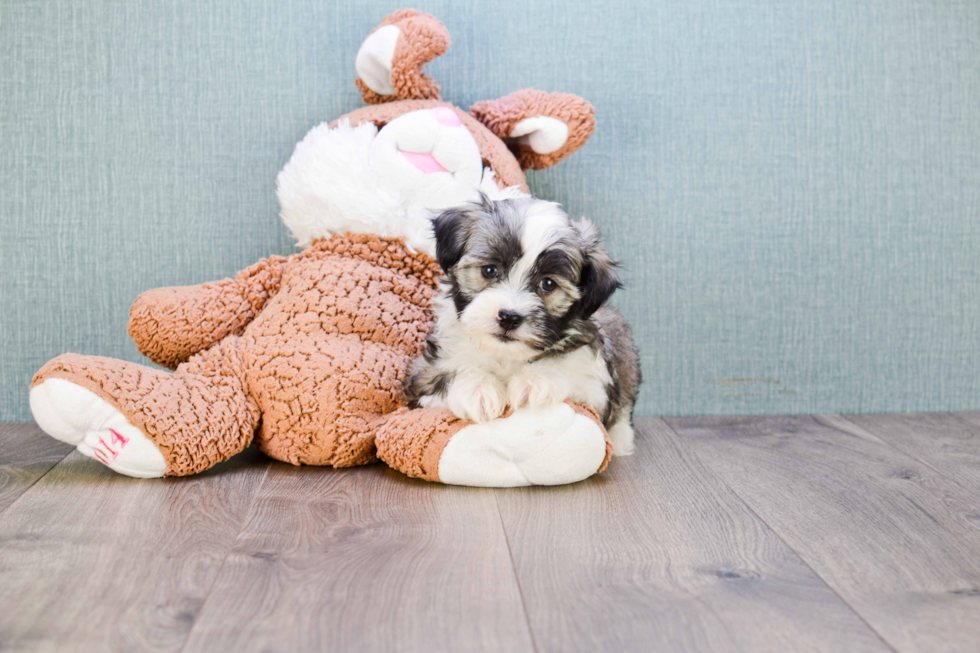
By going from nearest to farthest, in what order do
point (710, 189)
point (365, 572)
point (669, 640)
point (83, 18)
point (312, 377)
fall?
point (669, 640) → point (365, 572) → point (312, 377) → point (83, 18) → point (710, 189)

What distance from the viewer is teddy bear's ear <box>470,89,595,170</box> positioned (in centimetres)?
219

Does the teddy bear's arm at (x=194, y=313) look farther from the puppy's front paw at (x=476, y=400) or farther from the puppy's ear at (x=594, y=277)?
the puppy's ear at (x=594, y=277)

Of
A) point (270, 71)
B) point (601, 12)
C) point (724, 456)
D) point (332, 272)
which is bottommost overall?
point (724, 456)

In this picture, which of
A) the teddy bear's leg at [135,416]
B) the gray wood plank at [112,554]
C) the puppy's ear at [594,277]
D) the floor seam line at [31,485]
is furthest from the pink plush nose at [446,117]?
the floor seam line at [31,485]

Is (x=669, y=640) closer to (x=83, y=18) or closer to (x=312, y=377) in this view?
(x=312, y=377)

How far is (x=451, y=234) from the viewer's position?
1724mm

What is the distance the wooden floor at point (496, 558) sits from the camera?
3.67 feet

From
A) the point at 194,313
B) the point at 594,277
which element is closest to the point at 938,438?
the point at 594,277

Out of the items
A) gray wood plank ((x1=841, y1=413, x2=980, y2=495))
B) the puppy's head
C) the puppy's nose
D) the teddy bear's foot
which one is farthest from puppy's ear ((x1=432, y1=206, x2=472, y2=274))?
gray wood plank ((x1=841, y1=413, x2=980, y2=495))

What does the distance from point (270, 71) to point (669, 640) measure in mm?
1988

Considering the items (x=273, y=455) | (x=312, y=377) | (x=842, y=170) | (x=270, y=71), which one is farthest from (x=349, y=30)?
(x=842, y=170)

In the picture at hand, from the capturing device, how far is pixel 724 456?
2104 mm

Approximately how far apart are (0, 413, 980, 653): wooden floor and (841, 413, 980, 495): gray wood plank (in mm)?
18

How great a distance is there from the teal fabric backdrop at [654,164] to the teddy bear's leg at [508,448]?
87cm
